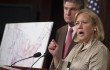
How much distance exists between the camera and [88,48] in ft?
8.32

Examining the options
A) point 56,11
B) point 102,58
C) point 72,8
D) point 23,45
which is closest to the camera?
point 102,58

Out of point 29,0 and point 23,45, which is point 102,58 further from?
point 29,0

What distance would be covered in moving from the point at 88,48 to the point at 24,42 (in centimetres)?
138

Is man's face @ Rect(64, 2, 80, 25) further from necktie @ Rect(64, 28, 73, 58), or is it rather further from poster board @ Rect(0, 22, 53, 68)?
poster board @ Rect(0, 22, 53, 68)

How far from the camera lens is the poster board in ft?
11.5

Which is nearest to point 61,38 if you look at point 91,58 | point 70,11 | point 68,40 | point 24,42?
Result: point 68,40

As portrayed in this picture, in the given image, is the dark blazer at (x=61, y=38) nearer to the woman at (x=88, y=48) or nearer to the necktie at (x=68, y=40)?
the necktie at (x=68, y=40)

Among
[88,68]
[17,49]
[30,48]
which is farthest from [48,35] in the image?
[88,68]

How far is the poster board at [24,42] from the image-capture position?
352 centimetres

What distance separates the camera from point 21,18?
473 cm

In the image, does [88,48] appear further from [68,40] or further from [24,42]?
[24,42]

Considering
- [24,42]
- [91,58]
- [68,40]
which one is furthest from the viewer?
[24,42]

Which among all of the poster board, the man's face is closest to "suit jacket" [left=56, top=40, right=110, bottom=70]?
the man's face

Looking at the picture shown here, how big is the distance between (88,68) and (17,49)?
5.17 feet
